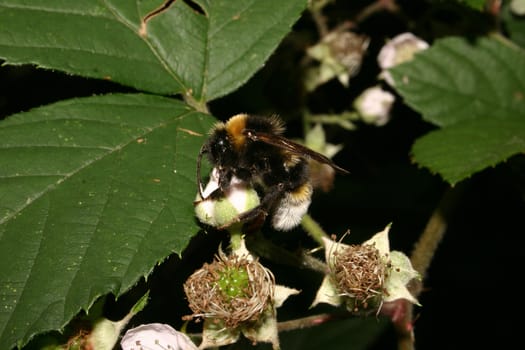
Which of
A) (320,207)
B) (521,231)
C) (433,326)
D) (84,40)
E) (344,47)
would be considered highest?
(84,40)

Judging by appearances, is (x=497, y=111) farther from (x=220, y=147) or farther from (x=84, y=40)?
(x=84, y=40)

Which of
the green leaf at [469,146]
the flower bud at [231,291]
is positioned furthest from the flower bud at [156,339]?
the green leaf at [469,146]

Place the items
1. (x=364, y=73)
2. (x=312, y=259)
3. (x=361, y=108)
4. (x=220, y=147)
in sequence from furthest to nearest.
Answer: (x=364, y=73) → (x=361, y=108) → (x=312, y=259) → (x=220, y=147)

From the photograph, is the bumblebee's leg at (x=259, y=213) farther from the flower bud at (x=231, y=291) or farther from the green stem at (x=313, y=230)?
the green stem at (x=313, y=230)

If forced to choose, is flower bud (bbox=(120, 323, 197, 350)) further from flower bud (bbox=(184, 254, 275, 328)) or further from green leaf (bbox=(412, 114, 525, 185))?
green leaf (bbox=(412, 114, 525, 185))

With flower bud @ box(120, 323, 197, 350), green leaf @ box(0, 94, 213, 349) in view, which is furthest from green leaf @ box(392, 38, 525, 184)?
flower bud @ box(120, 323, 197, 350)

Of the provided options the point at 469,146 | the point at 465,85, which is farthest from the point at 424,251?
the point at 465,85

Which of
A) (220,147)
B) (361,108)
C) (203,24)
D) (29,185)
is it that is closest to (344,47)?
(361,108)
